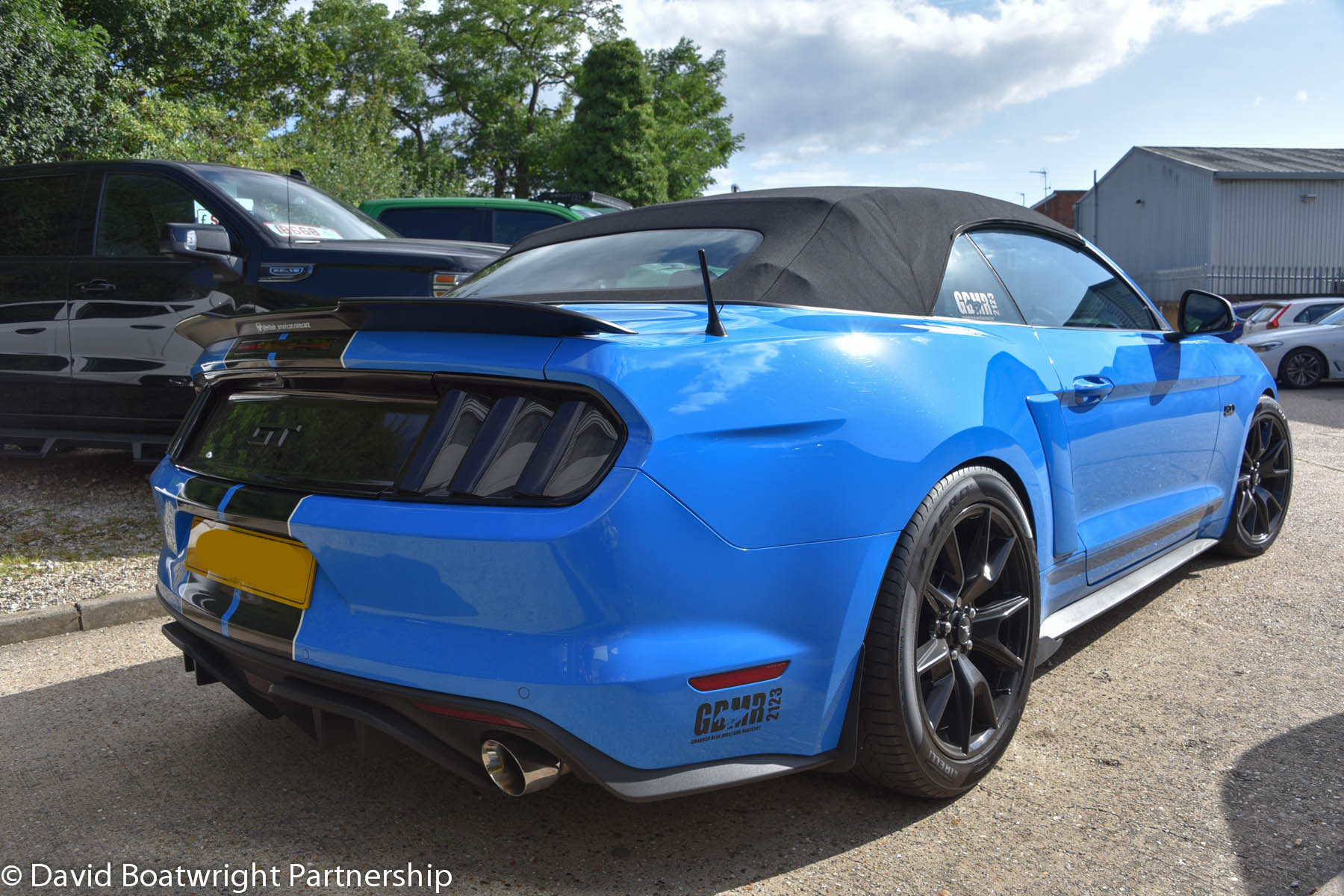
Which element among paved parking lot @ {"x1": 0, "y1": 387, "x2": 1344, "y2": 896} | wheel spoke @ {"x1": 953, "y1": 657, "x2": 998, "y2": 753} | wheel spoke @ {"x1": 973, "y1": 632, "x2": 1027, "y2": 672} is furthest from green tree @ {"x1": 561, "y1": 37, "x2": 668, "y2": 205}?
wheel spoke @ {"x1": 953, "y1": 657, "x2": 998, "y2": 753}

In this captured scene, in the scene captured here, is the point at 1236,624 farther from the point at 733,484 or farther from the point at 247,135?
the point at 247,135

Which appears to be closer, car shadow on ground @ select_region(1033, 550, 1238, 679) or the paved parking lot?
the paved parking lot

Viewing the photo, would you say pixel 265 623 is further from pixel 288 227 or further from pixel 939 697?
pixel 288 227

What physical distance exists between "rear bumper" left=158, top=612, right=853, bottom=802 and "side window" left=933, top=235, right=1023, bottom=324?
1.30 meters

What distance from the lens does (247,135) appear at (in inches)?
817

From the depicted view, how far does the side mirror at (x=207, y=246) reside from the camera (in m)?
5.10

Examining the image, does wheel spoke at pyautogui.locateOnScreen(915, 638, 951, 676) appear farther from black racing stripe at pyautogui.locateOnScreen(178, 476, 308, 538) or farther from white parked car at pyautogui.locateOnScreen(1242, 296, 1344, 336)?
white parked car at pyautogui.locateOnScreen(1242, 296, 1344, 336)

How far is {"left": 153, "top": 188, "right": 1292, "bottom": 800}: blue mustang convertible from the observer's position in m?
1.93

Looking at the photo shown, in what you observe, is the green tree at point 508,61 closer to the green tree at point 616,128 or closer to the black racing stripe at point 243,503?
the green tree at point 616,128

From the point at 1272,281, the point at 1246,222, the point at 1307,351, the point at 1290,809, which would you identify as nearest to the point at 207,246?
the point at 1290,809

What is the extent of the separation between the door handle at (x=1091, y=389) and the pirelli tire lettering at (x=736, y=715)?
5.02ft

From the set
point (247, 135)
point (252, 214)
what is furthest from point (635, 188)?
point (252, 214)

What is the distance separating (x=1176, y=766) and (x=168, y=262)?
5.22 metres

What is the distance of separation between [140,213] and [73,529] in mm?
1781
